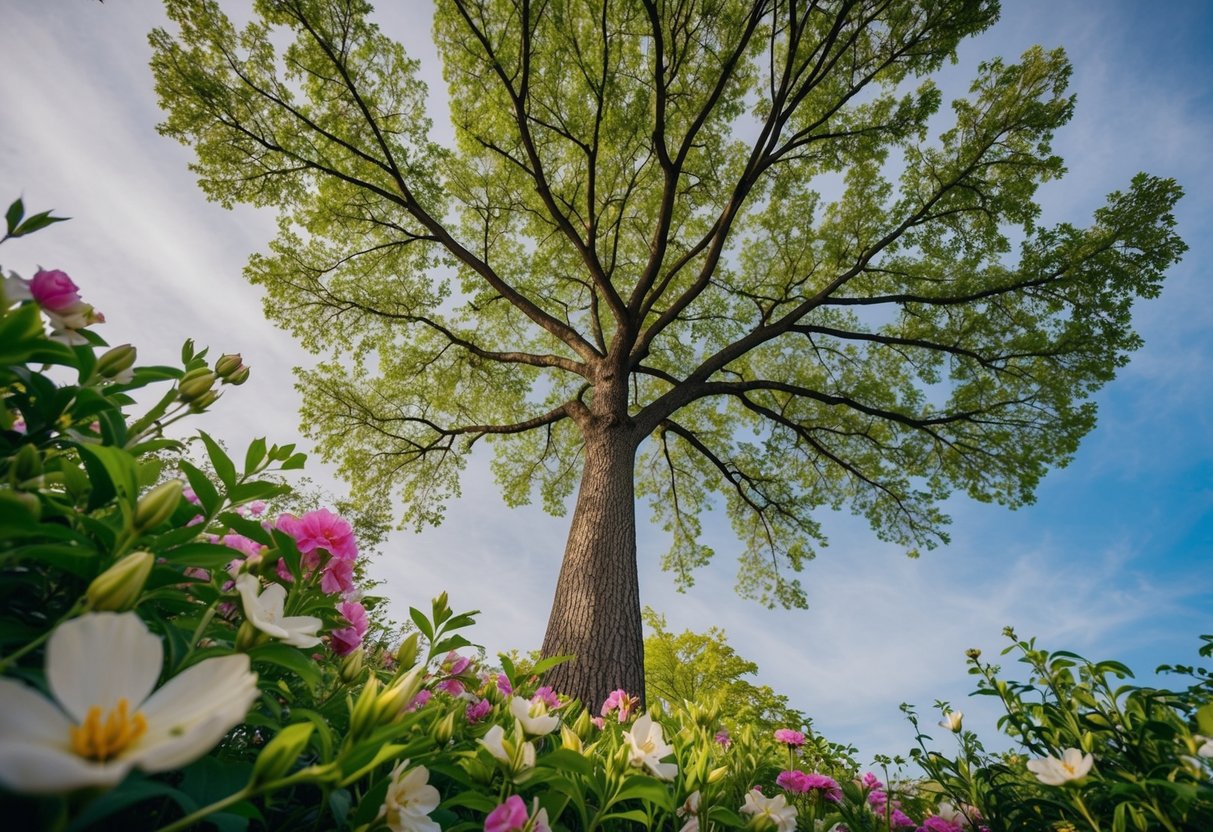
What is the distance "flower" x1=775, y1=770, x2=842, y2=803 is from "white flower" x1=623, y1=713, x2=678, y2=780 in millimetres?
843

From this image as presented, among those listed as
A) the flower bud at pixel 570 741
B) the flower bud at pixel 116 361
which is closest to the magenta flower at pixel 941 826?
the flower bud at pixel 570 741

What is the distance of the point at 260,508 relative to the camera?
1.41 m

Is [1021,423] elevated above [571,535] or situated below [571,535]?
above

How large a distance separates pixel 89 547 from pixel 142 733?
0.28 metres

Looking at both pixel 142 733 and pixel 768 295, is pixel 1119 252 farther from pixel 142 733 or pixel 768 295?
pixel 142 733

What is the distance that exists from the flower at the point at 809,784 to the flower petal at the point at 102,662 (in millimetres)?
1672

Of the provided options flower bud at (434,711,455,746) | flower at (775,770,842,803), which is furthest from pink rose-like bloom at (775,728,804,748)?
flower bud at (434,711,455,746)

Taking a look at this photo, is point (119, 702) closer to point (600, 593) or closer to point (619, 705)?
point (619, 705)

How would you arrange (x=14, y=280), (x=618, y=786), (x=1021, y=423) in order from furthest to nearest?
(x=1021, y=423) < (x=618, y=786) < (x=14, y=280)

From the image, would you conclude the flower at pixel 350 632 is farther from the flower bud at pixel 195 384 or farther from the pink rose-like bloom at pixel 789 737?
the pink rose-like bloom at pixel 789 737

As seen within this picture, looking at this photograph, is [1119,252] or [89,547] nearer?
[89,547]

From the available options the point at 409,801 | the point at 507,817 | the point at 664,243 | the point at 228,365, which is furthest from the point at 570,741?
the point at 664,243

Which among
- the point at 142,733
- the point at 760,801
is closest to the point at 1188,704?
the point at 760,801

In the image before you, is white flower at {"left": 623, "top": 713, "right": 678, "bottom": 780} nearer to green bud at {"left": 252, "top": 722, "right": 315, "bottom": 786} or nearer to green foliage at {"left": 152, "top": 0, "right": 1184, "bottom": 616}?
green bud at {"left": 252, "top": 722, "right": 315, "bottom": 786}
